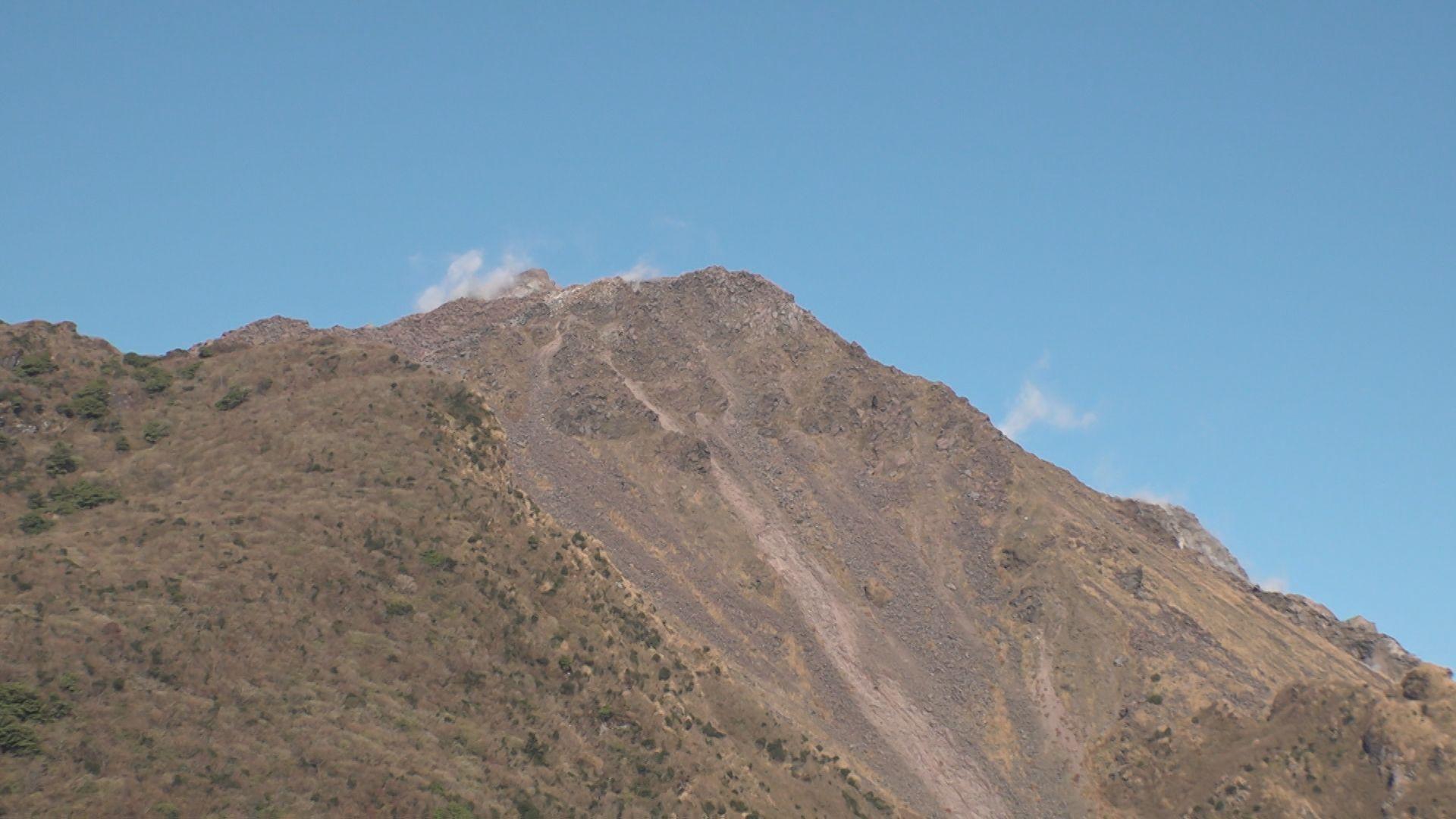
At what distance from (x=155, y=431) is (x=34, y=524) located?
12.0 meters

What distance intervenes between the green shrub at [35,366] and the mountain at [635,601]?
0.21 m

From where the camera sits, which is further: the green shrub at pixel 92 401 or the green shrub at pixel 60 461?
the green shrub at pixel 92 401

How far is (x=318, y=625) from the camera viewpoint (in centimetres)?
5425

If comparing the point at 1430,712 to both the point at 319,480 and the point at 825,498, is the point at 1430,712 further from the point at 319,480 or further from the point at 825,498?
the point at 319,480

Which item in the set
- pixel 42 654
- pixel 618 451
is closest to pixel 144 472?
pixel 42 654

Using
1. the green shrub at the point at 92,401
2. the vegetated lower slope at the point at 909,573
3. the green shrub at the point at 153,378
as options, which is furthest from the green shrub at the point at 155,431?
the vegetated lower slope at the point at 909,573

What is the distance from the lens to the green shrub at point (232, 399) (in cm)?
7319

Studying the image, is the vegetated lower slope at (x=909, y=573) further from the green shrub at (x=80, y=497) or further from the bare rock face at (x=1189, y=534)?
the green shrub at (x=80, y=497)

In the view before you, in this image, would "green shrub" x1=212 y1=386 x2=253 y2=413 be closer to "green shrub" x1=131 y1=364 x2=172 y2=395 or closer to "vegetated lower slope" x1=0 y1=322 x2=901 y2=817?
"vegetated lower slope" x1=0 y1=322 x2=901 y2=817

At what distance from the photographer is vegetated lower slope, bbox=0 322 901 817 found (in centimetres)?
4356

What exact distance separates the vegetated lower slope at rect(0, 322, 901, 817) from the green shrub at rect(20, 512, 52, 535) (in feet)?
0.41

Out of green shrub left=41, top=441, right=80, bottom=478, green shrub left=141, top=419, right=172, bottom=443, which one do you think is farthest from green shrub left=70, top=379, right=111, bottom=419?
green shrub left=41, top=441, right=80, bottom=478

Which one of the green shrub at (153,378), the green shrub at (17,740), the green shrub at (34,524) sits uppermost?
the green shrub at (153,378)

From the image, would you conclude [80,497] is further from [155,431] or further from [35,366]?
[35,366]
